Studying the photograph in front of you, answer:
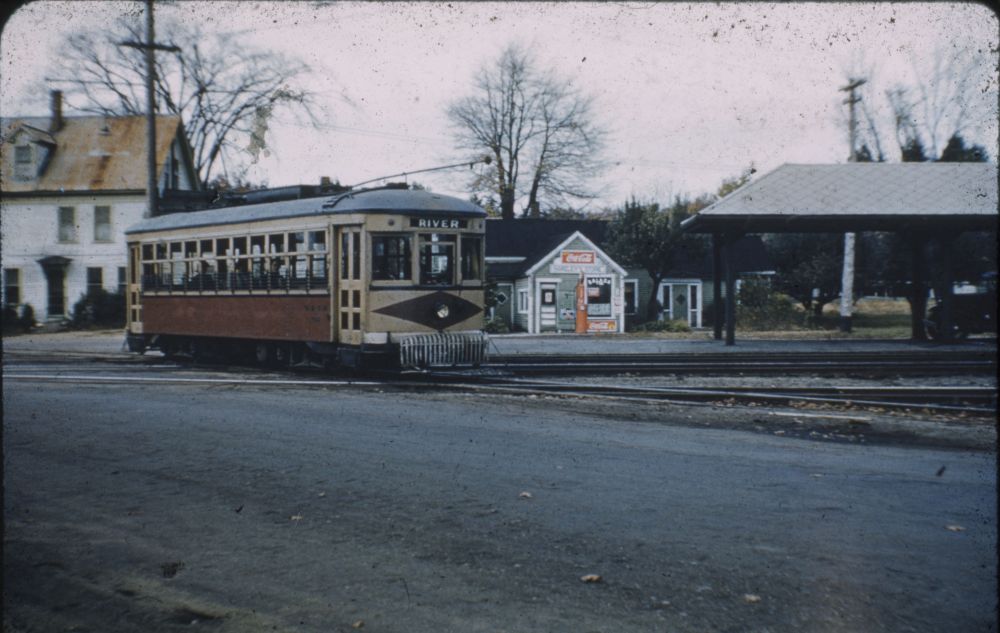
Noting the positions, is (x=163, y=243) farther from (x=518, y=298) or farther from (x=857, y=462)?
(x=518, y=298)

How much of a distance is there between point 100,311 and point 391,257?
75.1 feet

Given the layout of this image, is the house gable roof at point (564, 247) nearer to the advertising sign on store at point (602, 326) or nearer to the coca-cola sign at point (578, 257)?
the coca-cola sign at point (578, 257)

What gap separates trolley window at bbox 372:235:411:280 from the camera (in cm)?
1409

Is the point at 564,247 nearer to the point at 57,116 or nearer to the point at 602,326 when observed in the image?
the point at 602,326

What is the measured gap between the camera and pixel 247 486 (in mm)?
6445

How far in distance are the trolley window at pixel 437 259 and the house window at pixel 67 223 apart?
92.1ft

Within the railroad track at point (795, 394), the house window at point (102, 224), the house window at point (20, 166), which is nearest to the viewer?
the house window at point (20, 166)

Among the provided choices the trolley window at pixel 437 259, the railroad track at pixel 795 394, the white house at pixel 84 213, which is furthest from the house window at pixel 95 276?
the railroad track at pixel 795 394

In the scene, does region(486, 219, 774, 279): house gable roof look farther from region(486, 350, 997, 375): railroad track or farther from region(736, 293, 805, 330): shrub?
region(486, 350, 997, 375): railroad track

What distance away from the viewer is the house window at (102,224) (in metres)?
38.1

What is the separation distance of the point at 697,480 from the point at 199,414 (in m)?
5.93

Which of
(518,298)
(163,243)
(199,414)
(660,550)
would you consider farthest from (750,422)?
(518,298)

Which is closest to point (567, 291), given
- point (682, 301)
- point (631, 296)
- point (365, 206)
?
point (631, 296)

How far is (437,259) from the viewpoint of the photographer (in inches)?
576
